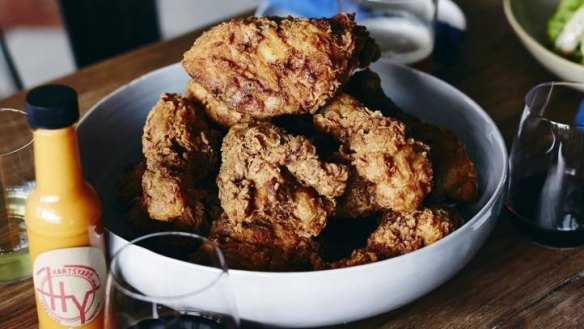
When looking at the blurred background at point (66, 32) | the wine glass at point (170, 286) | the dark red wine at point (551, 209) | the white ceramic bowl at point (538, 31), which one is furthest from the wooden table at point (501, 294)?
the blurred background at point (66, 32)

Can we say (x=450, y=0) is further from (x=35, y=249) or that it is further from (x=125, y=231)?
(x=35, y=249)

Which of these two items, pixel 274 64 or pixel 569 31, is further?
pixel 569 31

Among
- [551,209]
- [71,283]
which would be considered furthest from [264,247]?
[551,209]

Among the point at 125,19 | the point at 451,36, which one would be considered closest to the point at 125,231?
the point at 451,36

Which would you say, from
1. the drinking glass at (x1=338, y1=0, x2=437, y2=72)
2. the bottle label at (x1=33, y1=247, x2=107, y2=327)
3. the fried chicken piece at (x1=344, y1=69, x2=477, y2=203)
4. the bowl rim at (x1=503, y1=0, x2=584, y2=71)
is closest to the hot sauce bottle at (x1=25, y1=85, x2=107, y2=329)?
the bottle label at (x1=33, y1=247, x2=107, y2=327)

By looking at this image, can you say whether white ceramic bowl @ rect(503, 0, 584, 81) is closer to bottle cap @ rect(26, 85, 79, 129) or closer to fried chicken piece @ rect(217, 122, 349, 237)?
fried chicken piece @ rect(217, 122, 349, 237)

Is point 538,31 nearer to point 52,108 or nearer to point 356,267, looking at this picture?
point 356,267
